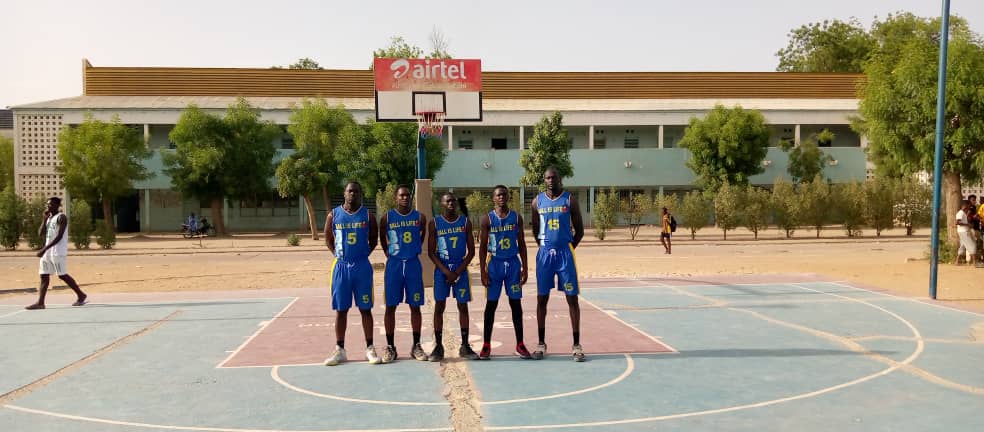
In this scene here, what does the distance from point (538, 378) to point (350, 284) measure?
2.34 m

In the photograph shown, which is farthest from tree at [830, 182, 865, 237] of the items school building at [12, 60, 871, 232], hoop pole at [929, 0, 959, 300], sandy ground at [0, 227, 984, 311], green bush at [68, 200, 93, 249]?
green bush at [68, 200, 93, 249]

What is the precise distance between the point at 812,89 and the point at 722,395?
1872 inches

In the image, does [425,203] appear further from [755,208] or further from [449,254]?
[755,208]

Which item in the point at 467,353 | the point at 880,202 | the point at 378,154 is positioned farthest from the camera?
the point at 378,154

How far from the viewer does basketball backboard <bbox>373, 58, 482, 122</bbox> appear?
53.6 feet

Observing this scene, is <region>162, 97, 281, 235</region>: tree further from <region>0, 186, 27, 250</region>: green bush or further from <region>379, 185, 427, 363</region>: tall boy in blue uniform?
<region>379, 185, 427, 363</region>: tall boy in blue uniform

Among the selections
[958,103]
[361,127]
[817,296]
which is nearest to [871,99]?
[958,103]

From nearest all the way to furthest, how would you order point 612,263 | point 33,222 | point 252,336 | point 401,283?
1. point 401,283
2. point 252,336
3. point 612,263
4. point 33,222

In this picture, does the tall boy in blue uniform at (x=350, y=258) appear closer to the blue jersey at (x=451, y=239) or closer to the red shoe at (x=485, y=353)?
the blue jersey at (x=451, y=239)

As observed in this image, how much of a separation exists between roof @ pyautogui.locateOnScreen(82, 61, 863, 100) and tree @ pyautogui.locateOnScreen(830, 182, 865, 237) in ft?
44.7

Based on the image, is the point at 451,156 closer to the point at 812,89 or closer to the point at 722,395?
the point at 812,89

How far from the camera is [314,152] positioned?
120 feet

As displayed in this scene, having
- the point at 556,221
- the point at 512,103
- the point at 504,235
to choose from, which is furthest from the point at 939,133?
the point at 512,103

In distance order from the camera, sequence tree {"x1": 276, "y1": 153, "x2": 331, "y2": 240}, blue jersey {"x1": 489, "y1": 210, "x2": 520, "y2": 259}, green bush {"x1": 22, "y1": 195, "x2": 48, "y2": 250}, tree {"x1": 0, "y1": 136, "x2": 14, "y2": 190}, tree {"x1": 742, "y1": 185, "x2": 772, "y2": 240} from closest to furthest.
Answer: blue jersey {"x1": 489, "y1": 210, "x2": 520, "y2": 259}
green bush {"x1": 22, "y1": 195, "x2": 48, "y2": 250}
tree {"x1": 742, "y1": 185, "x2": 772, "y2": 240}
tree {"x1": 276, "y1": 153, "x2": 331, "y2": 240}
tree {"x1": 0, "y1": 136, "x2": 14, "y2": 190}
